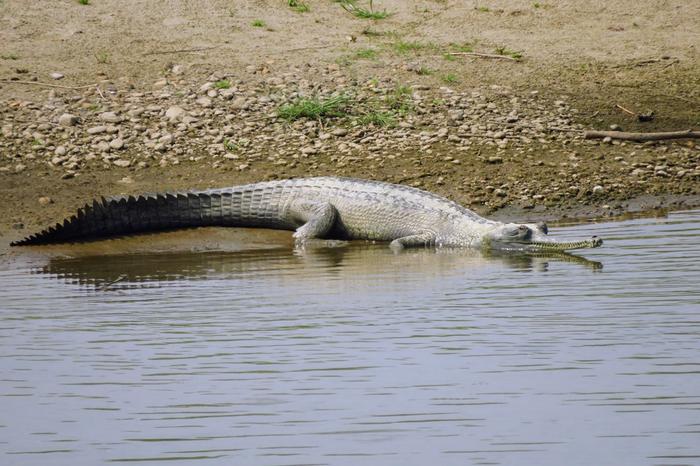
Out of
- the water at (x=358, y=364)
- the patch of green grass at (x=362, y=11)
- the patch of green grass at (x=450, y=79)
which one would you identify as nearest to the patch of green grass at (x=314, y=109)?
the patch of green grass at (x=450, y=79)

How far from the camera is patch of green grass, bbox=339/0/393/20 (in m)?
15.7

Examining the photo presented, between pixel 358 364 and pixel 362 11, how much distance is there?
9815 mm

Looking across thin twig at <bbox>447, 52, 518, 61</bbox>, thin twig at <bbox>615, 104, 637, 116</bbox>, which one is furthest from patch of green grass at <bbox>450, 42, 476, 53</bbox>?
thin twig at <bbox>615, 104, 637, 116</bbox>

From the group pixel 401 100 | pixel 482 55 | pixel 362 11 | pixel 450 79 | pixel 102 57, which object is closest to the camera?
pixel 401 100

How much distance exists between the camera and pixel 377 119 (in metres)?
13.1

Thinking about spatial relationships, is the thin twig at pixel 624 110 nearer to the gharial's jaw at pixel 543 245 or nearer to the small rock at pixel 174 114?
the gharial's jaw at pixel 543 245

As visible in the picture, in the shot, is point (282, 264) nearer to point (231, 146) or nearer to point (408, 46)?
point (231, 146)

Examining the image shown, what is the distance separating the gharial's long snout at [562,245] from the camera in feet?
31.6

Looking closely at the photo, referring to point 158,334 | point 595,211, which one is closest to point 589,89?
point 595,211

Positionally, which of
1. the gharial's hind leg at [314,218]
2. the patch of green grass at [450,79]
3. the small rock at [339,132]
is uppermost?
the patch of green grass at [450,79]

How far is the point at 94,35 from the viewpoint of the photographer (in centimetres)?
1513

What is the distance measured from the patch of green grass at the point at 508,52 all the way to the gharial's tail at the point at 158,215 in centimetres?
465

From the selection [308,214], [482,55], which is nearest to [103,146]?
[308,214]

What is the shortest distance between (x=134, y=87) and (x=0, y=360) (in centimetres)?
730
